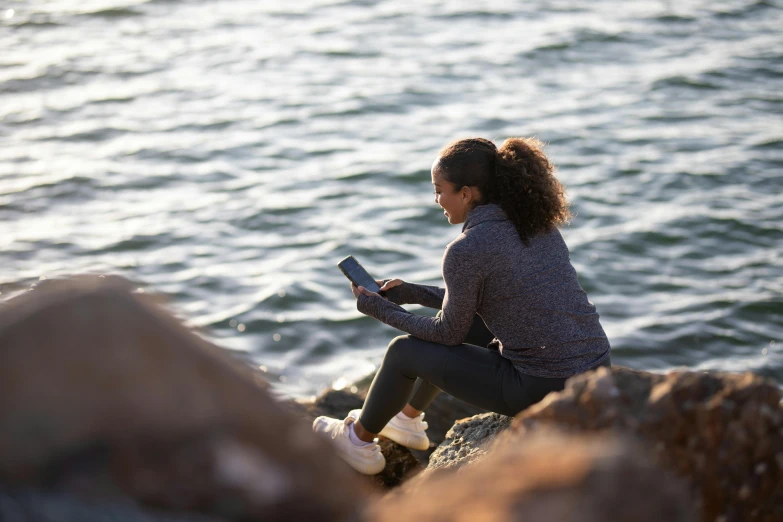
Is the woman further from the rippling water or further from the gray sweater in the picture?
the rippling water

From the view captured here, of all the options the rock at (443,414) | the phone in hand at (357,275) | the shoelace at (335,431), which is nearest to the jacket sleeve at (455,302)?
the phone in hand at (357,275)

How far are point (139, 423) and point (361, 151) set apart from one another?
9871 millimetres

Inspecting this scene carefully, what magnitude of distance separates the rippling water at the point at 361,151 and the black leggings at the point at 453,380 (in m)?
2.63

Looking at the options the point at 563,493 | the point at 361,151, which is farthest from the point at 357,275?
the point at 361,151

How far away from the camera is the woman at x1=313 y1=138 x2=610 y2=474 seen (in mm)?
4293

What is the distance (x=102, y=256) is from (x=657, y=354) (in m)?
5.72

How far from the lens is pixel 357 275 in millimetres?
5062

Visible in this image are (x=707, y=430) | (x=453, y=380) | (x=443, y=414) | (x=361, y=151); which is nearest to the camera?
(x=707, y=430)

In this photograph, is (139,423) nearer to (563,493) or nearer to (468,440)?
(563,493)

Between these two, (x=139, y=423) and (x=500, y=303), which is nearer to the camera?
(x=139, y=423)

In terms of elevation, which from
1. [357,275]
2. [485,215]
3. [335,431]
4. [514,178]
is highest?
[514,178]

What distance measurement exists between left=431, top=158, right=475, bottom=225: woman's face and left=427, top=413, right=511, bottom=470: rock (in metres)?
1.13

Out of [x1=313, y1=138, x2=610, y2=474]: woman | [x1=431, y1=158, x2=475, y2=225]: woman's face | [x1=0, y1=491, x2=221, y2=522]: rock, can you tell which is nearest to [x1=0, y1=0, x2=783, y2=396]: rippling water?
[x1=313, y1=138, x2=610, y2=474]: woman

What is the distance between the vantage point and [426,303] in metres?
5.16
